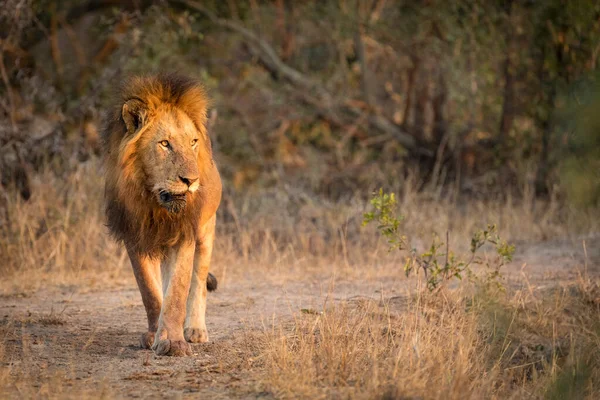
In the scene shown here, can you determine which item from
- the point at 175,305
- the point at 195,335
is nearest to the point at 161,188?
the point at 175,305

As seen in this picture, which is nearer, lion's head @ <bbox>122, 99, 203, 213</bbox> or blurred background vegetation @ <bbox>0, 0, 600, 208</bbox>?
lion's head @ <bbox>122, 99, 203, 213</bbox>

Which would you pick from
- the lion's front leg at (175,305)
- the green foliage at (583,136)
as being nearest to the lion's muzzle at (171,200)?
the lion's front leg at (175,305)

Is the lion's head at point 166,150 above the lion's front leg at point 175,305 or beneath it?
above

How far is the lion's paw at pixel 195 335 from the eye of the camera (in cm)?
509

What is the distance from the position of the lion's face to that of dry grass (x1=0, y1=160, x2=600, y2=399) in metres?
0.84

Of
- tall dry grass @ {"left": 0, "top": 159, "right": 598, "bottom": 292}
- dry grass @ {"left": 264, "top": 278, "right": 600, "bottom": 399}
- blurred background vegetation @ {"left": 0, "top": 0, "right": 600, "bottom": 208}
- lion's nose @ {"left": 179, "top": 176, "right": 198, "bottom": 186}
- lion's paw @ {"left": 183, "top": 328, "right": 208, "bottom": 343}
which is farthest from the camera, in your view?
blurred background vegetation @ {"left": 0, "top": 0, "right": 600, "bottom": 208}

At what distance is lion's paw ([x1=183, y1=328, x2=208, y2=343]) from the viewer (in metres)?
5.09

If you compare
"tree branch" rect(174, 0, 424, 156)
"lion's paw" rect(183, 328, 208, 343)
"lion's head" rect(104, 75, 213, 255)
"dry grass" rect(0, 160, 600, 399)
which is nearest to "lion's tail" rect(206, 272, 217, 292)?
"dry grass" rect(0, 160, 600, 399)

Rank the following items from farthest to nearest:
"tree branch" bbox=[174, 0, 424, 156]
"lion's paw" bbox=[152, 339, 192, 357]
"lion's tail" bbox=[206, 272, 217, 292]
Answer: "tree branch" bbox=[174, 0, 424, 156] < "lion's tail" bbox=[206, 272, 217, 292] < "lion's paw" bbox=[152, 339, 192, 357]

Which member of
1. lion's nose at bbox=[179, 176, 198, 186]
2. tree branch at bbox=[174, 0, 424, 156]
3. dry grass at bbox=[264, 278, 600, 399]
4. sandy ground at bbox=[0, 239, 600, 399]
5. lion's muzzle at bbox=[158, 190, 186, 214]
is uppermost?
tree branch at bbox=[174, 0, 424, 156]

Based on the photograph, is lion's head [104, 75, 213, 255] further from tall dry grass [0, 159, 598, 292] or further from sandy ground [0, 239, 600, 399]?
tall dry grass [0, 159, 598, 292]

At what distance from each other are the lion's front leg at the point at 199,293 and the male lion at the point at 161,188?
0.04ft

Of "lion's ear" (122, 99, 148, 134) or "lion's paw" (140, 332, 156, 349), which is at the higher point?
"lion's ear" (122, 99, 148, 134)

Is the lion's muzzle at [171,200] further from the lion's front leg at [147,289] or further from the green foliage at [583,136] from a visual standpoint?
the green foliage at [583,136]
